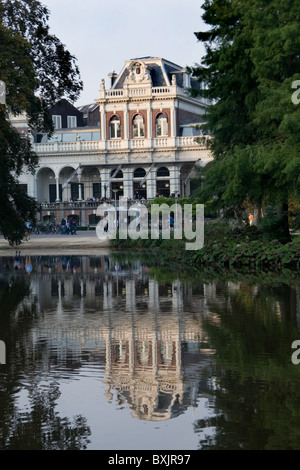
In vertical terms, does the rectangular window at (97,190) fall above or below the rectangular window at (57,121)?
below

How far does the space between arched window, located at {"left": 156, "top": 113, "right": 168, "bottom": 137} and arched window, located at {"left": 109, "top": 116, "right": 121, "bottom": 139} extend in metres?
3.78

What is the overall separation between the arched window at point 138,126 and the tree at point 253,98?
4452 cm

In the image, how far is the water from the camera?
295 inches

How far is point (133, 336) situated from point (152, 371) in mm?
2806

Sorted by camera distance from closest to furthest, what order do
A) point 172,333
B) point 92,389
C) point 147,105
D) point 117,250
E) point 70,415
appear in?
1. point 70,415
2. point 92,389
3. point 172,333
4. point 117,250
5. point 147,105

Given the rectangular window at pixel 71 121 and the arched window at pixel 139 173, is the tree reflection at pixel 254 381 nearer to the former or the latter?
the arched window at pixel 139 173

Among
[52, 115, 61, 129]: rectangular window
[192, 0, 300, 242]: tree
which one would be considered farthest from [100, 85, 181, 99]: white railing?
[192, 0, 300, 242]: tree

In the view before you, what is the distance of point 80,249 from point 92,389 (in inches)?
1416

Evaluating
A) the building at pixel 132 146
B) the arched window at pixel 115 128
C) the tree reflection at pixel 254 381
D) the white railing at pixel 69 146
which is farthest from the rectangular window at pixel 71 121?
the tree reflection at pixel 254 381

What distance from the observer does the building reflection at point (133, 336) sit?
907cm

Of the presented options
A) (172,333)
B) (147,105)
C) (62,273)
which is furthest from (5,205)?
(147,105)

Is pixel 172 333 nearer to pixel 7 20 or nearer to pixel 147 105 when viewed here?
pixel 7 20

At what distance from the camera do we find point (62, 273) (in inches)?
1094

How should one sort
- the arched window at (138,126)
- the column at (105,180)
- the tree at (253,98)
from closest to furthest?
the tree at (253,98) → the arched window at (138,126) → the column at (105,180)
